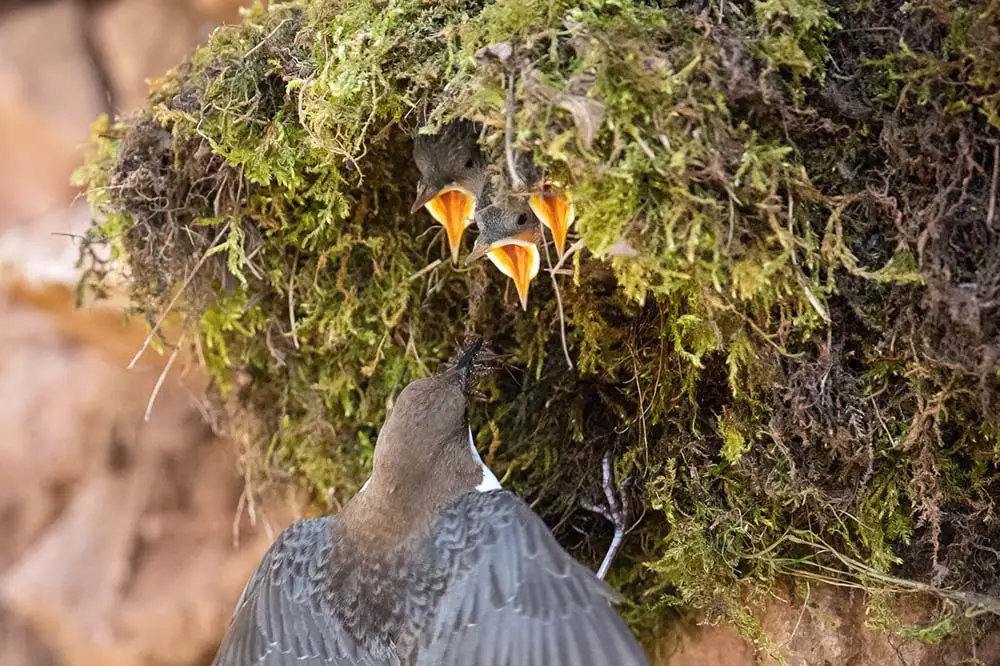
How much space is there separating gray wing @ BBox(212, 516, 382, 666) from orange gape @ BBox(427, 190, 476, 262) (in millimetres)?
916

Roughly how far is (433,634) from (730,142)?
1369mm

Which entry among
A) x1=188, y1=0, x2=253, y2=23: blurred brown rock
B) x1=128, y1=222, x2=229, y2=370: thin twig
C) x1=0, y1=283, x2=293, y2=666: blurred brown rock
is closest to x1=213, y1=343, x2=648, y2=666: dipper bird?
x1=128, y1=222, x2=229, y2=370: thin twig

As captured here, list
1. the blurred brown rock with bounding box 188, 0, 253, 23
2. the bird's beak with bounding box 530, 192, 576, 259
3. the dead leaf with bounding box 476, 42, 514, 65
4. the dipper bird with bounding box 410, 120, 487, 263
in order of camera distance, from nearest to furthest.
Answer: the dead leaf with bounding box 476, 42, 514, 65, the bird's beak with bounding box 530, 192, 576, 259, the dipper bird with bounding box 410, 120, 487, 263, the blurred brown rock with bounding box 188, 0, 253, 23

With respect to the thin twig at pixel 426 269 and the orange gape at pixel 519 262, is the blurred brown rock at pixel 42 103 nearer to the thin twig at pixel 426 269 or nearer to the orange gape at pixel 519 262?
the thin twig at pixel 426 269

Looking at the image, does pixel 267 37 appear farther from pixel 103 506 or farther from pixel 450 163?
pixel 103 506

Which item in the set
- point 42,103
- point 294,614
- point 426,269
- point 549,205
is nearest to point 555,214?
point 549,205

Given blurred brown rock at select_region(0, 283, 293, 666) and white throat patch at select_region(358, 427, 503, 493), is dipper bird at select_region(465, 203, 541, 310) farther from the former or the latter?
blurred brown rock at select_region(0, 283, 293, 666)

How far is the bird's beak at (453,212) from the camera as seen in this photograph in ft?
7.37

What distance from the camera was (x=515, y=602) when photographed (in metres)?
1.96

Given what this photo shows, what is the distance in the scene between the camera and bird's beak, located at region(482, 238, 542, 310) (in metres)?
2.10

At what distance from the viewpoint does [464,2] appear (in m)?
1.99

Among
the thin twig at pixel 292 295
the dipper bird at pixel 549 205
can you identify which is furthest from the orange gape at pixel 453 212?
the thin twig at pixel 292 295

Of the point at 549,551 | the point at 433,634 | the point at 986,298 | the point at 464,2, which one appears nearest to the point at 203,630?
the point at 433,634

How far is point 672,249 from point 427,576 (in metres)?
1.09
